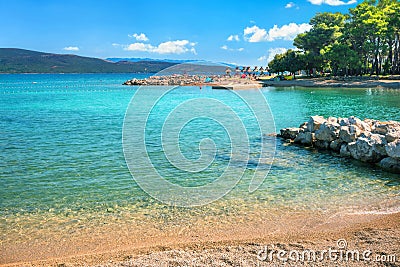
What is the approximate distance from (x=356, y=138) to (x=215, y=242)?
1264cm

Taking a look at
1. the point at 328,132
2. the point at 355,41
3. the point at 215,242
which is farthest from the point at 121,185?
the point at 355,41

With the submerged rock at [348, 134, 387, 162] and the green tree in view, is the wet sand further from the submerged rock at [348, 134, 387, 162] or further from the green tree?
the green tree

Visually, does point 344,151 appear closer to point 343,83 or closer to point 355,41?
point 343,83

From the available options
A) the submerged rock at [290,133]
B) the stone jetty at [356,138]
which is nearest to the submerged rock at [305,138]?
the stone jetty at [356,138]

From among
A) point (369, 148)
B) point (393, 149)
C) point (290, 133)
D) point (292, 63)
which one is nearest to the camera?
point (393, 149)

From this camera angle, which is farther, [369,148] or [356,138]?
[356,138]

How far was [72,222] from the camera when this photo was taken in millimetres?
10875

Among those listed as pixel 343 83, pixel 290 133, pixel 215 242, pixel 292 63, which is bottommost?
pixel 215 242

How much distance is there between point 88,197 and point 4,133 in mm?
17714

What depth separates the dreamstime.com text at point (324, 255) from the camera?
310 inches

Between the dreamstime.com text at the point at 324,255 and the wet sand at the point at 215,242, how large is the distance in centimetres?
10

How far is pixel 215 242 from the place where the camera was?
923 cm

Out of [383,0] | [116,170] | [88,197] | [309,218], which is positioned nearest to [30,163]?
[116,170]

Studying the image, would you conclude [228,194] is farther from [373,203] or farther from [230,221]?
[373,203]
